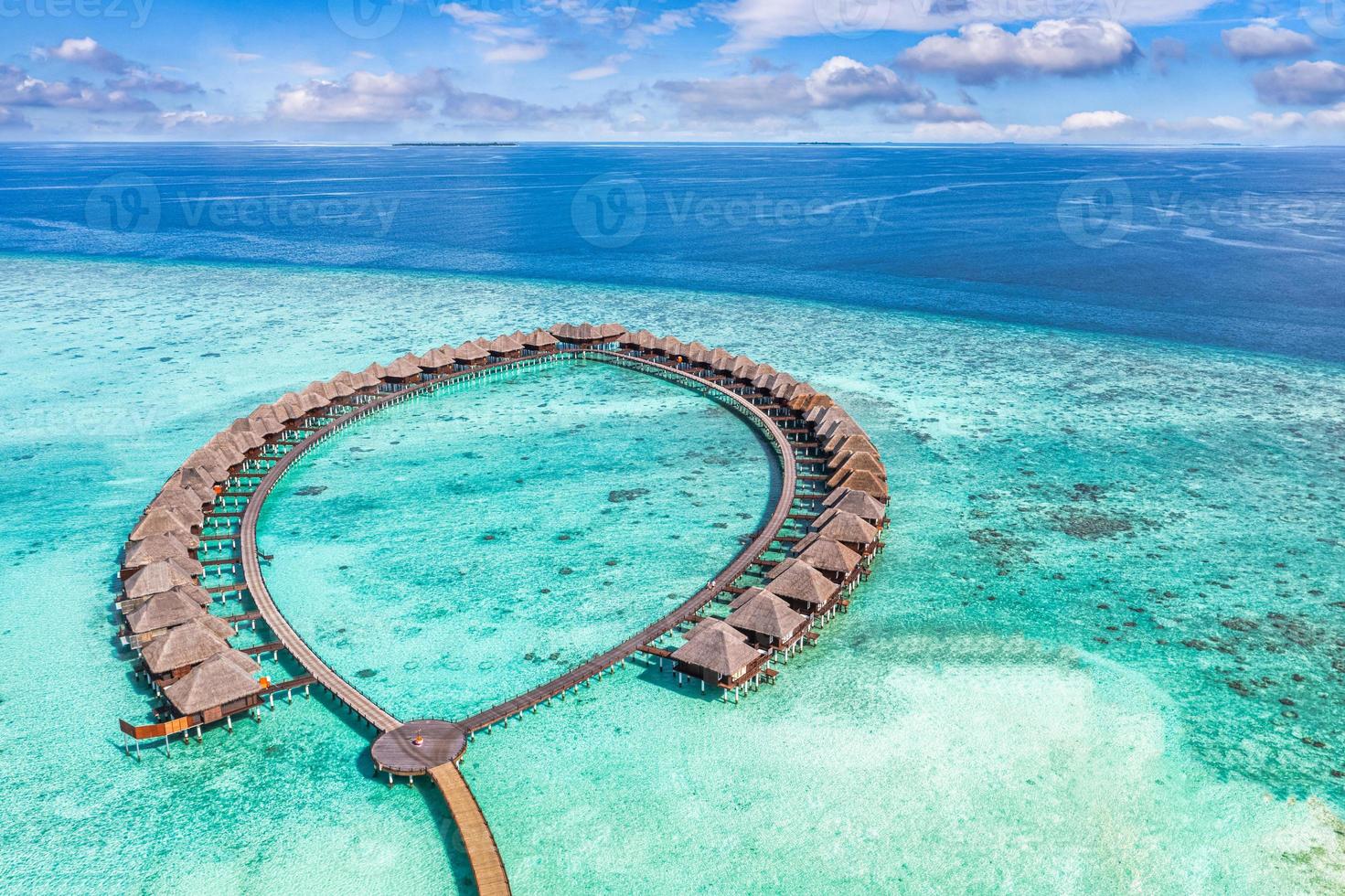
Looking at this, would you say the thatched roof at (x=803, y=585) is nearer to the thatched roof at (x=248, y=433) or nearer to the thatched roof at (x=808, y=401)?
the thatched roof at (x=808, y=401)

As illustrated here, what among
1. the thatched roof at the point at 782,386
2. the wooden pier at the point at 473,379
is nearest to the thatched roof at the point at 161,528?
the wooden pier at the point at 473,379

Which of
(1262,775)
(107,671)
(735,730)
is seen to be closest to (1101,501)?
(1262,775)

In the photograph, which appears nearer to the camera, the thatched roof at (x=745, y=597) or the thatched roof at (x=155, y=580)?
the thatched roof at (x=155, y=580)

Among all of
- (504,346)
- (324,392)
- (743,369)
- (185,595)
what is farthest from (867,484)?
(504,346)

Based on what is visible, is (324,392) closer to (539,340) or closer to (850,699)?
(539,340)

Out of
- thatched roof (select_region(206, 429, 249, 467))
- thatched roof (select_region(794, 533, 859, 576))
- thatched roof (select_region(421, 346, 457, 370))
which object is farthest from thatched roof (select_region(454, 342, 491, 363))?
thatched roof (select_region(794, 533, 859, 576))

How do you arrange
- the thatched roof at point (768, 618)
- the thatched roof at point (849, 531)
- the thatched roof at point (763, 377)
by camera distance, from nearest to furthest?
the thatched roof at point (768, 618), the thatched roof at point (849, 531), the thatched roof at point (763, 377)
